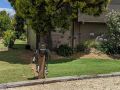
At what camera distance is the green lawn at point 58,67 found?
12453 millimetres

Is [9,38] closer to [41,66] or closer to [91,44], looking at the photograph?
[91,44]

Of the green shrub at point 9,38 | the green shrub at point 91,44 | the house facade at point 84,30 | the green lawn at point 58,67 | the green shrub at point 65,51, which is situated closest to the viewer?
the green lawn at point 58,67

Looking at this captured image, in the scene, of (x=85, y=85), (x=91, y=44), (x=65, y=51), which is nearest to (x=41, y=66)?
(x=85, y=85)

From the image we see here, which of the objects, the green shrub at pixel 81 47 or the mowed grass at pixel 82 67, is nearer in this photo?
the mowed grass at pixel 82 67

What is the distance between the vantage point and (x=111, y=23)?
61.5 feet

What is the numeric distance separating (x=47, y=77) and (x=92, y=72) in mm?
1992

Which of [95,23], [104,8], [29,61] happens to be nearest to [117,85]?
[29,61]

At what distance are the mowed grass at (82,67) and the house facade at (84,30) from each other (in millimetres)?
3552

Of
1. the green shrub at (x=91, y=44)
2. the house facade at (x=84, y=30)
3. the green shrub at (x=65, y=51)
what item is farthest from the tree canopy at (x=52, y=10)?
the house facade at (x=84, y=30)

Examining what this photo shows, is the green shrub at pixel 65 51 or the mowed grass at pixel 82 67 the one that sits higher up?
the green shrub at pixel 65 51

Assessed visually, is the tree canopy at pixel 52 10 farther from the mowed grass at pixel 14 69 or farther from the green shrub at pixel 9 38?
the green shrub at pixel 9 38

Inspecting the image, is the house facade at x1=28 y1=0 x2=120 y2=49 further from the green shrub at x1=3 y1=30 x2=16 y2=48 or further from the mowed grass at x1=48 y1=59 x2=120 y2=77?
the mowed grass at x1=48 y1=59 x2=120 y2=77

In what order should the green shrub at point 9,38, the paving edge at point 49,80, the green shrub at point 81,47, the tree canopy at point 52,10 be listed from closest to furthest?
the paving edge at point 49,80 < the tree canopy at point 52,10 < the green shrub at point 81,47 < the green shrub at point 9,38

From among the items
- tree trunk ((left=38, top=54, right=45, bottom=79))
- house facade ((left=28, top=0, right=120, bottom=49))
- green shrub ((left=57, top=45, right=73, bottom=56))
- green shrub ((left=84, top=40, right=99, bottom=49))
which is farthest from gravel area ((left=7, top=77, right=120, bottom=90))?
house facade ((left=28, top=0, right=120, bottom=49))
